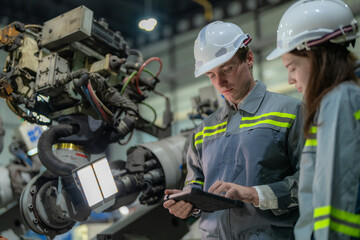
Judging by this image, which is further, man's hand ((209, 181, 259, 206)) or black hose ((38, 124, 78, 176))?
black hose ((38, 124, 78, 176))

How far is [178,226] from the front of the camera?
2.95 meters

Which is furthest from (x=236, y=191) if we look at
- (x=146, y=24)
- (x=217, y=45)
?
(x=146, y=24)

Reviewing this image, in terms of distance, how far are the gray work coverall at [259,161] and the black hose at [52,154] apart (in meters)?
0.98

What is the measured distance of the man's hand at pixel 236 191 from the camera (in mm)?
1269

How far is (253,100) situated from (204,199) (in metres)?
0.56

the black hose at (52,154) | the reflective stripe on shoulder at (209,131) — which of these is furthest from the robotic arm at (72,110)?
the reflective stripe on shoulder at (209,131)

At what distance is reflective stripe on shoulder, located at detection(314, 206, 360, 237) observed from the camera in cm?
89

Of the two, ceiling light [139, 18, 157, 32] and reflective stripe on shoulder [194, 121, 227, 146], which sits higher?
ceiling light [139, 18, 157, 32]

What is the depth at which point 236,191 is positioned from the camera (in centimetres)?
127

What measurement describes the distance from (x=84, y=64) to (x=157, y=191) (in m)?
1.07

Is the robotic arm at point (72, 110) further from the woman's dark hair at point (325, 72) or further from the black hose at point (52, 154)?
the woman's dark hair at point (325, 72)

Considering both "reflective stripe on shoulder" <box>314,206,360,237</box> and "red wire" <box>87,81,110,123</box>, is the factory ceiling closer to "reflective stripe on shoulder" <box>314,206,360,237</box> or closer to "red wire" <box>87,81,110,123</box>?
"red wire" <box>87,81,110,123</box>

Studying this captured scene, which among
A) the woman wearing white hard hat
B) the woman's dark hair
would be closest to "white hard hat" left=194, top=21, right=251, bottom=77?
the woman wearing white hard hat

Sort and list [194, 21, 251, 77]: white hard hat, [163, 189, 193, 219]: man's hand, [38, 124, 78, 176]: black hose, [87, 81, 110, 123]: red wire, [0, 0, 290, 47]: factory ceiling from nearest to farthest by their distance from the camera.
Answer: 1. [163, 189, 193, 219]: man's hand
2. [194, 21, 251, 77]: white hard hat
3. [38, 124, 78, 176]: black hose
4. [87, 81, 110, 123]: red wire
5. [0, 0, 290, 47]: factory ceiling
